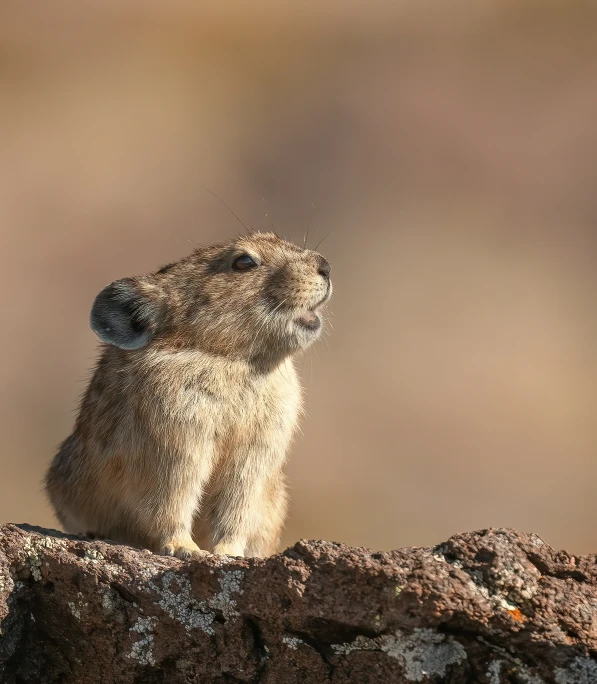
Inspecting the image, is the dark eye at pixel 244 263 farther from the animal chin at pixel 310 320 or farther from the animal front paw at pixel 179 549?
the animal front paw at pixel 179 549

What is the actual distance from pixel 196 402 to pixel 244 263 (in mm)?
1163

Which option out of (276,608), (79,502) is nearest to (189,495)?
(79,502)

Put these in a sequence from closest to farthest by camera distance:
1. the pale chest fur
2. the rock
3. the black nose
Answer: the rock, the pale chest fur, the black nose

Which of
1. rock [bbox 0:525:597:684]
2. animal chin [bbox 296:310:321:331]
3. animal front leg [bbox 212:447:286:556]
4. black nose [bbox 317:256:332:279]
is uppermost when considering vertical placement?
black nose [bbox 317:256:332:279]

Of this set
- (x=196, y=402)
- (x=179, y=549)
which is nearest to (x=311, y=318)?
(x=196, y=402)

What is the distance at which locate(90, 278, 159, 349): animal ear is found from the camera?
21.8 ft

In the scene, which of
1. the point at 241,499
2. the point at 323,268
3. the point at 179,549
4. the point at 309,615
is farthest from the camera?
the point at 323,268

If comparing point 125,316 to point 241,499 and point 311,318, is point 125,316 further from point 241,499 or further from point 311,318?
point 241,499

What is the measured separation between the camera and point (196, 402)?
20.6ft

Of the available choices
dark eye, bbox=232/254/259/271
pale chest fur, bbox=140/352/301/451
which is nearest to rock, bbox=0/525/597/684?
pale chest fur, bbox=140/352/301/451

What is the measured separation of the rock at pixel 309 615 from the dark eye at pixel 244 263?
99.6 inches

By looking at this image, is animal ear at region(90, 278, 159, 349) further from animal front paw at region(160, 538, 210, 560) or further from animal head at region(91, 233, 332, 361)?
animal front paw at region(160, 538, 210, 560)

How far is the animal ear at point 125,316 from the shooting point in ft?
21.8

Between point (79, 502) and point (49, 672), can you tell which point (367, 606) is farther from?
point (79, 502)
